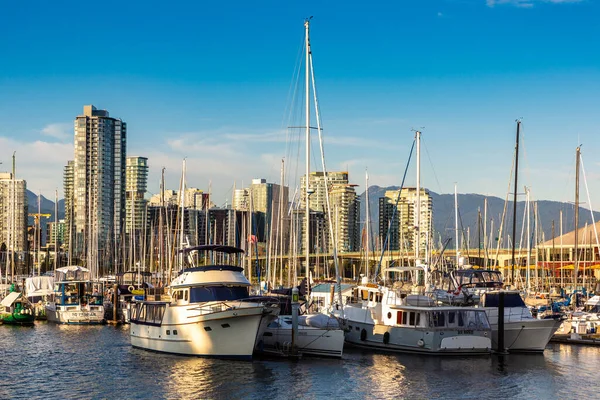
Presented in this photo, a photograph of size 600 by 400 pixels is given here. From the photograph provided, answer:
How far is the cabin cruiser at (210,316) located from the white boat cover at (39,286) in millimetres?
40945

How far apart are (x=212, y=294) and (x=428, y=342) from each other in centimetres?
1398

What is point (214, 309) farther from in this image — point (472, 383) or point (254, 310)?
point (472, 383)

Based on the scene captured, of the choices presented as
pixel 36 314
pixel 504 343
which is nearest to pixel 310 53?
pixel 504 343

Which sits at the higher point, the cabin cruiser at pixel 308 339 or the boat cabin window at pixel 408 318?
the boat cabin window at pixel 408 318

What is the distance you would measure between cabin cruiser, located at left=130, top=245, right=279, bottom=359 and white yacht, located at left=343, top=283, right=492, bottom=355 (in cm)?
869

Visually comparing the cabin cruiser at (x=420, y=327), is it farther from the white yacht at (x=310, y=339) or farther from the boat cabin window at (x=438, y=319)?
the white yacht at (x=310, y=339)

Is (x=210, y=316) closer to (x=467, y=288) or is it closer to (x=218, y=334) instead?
(x=218, y=334)

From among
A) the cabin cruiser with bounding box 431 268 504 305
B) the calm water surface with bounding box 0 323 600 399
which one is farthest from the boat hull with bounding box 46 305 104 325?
the cabin cruiser with bounding box 431 268 504 305

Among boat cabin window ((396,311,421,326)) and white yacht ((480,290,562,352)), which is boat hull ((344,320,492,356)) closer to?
boat cabin window ((396,311,421,326))

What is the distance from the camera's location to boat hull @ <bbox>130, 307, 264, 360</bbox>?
154 feet

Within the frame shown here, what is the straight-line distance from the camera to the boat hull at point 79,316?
7638cm

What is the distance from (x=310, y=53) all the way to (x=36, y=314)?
46448 millimetres

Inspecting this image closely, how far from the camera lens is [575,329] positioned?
6244 cm

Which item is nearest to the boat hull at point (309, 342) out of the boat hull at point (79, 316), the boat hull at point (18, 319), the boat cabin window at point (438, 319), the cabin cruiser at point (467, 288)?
the boat cabin window at point (438, 319)
